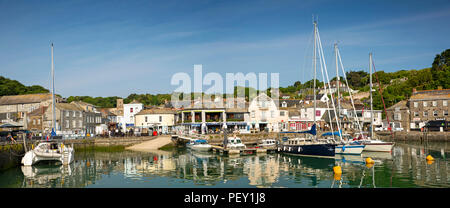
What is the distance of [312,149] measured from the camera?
43.0 m

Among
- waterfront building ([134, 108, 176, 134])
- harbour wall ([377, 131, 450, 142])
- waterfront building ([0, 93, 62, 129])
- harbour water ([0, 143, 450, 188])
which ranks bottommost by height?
harbour water ([0, 143, 450, 188])

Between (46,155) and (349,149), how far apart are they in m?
37.3

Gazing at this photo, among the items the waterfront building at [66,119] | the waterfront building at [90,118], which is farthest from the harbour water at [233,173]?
the waterfront building at [90,118]

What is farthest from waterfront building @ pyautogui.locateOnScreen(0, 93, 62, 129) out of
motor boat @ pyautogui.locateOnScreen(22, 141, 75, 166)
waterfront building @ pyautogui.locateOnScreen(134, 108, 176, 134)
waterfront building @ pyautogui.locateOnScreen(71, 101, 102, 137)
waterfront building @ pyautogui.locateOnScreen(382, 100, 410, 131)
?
waterfront building @ pyautogui.locateOnScreen(382, 100, 410, 131)

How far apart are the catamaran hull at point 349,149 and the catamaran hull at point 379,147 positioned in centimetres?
488

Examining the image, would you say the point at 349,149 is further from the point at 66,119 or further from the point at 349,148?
the point at 66,119

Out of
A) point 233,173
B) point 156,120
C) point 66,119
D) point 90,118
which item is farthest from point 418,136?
point 66,119

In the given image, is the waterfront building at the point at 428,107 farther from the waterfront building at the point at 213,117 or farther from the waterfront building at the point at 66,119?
the waterfront building at the point at 66,119

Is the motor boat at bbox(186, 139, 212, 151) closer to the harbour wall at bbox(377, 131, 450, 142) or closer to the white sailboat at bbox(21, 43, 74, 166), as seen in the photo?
the white sailboat at bbox(21, 43, 74, 166)

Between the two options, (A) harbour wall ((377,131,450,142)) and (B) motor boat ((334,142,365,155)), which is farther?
(A) harbour wall ((377,131,450,142))

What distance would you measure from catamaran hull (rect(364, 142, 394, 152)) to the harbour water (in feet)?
7.95

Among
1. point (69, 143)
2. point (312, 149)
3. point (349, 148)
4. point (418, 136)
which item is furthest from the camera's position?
point (418, 136)

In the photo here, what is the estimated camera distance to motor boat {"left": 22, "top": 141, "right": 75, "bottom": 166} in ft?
126
